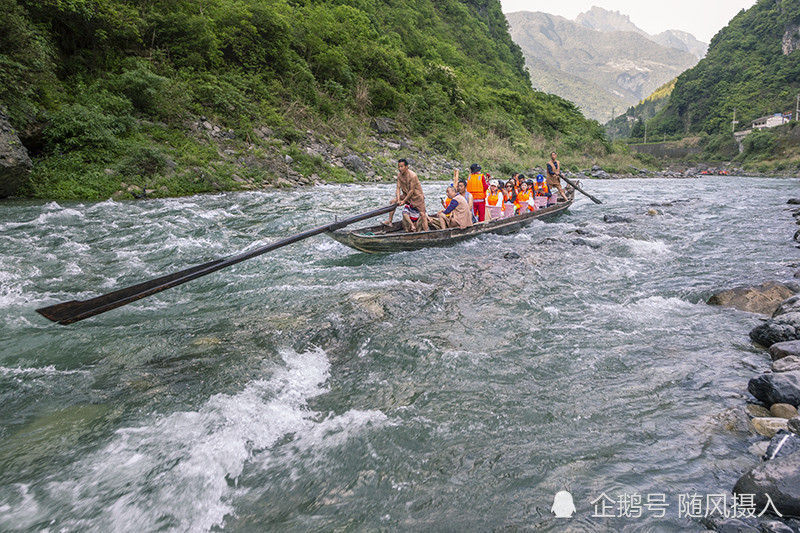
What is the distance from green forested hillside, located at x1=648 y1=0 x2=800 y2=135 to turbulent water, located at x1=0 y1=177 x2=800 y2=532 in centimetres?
8381

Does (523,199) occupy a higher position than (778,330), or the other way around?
A: (523,199)

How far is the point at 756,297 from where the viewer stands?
594cm

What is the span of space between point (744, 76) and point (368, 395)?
101 m

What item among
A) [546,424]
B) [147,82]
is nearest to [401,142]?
[147,82]

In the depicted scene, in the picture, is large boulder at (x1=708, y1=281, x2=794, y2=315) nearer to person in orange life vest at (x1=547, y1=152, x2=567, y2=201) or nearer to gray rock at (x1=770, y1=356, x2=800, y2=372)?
gray rock at (x1=770, y1=356, x2=800, y2=372)

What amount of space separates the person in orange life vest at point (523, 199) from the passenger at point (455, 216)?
3632 mm

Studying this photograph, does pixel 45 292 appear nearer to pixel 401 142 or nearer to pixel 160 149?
pixel 160 149

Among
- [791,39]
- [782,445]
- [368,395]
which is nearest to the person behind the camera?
[782,445]

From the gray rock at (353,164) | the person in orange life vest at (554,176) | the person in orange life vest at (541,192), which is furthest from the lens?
the gray rock at (353,164)

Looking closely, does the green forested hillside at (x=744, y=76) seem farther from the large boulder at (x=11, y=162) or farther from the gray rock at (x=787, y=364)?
the large boulder at (x=11, y=162)

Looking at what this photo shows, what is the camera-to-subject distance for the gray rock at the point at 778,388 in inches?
133

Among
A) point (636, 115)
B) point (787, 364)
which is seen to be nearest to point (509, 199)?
point (787, 364)

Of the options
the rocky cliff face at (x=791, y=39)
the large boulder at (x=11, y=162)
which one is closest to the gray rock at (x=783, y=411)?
the large boulder at (x=11, y=162)

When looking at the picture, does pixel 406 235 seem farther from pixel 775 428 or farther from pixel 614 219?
pixel 614 219
